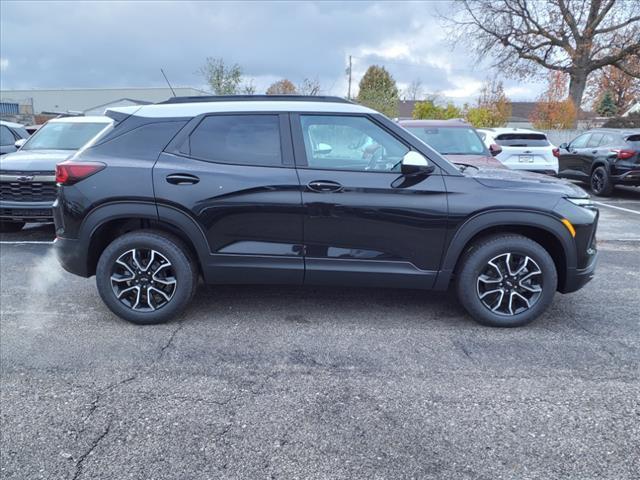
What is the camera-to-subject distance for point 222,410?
2957 millimetres

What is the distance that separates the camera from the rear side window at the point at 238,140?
4051 mm

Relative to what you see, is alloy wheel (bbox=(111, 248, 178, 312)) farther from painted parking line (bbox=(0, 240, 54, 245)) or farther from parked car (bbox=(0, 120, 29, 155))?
parked car (bbox=(0, 120, 29, 155))

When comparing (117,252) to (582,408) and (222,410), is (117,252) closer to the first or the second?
(222,410)

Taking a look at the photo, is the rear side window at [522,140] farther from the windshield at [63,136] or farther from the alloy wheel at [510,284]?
the windshield at [63,136]

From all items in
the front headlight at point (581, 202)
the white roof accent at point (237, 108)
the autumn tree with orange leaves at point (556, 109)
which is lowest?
the front headlight at point (581, 202)

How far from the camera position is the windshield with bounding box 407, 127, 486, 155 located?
8219 mm

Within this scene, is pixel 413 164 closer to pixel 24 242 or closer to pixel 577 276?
pixel 577 276

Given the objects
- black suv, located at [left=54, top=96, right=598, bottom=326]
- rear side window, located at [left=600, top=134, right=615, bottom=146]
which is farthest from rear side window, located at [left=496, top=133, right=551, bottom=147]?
black suv, located at [left=54, top=96, right=598, bottom=326]

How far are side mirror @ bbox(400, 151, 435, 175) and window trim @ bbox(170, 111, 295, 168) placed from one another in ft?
2.92

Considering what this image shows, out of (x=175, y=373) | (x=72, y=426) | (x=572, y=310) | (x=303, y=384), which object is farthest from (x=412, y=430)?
(x=572, y=310)

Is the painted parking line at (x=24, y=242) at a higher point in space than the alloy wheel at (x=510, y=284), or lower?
lower

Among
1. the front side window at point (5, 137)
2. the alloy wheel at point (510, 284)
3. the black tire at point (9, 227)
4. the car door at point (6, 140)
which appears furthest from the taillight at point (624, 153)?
the front side window at point (5, 137)

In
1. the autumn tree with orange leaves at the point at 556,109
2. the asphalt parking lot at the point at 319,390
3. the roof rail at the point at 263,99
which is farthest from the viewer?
the autumn tree with orange leaves at the point at 556,109

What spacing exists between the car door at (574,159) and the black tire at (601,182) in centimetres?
43
